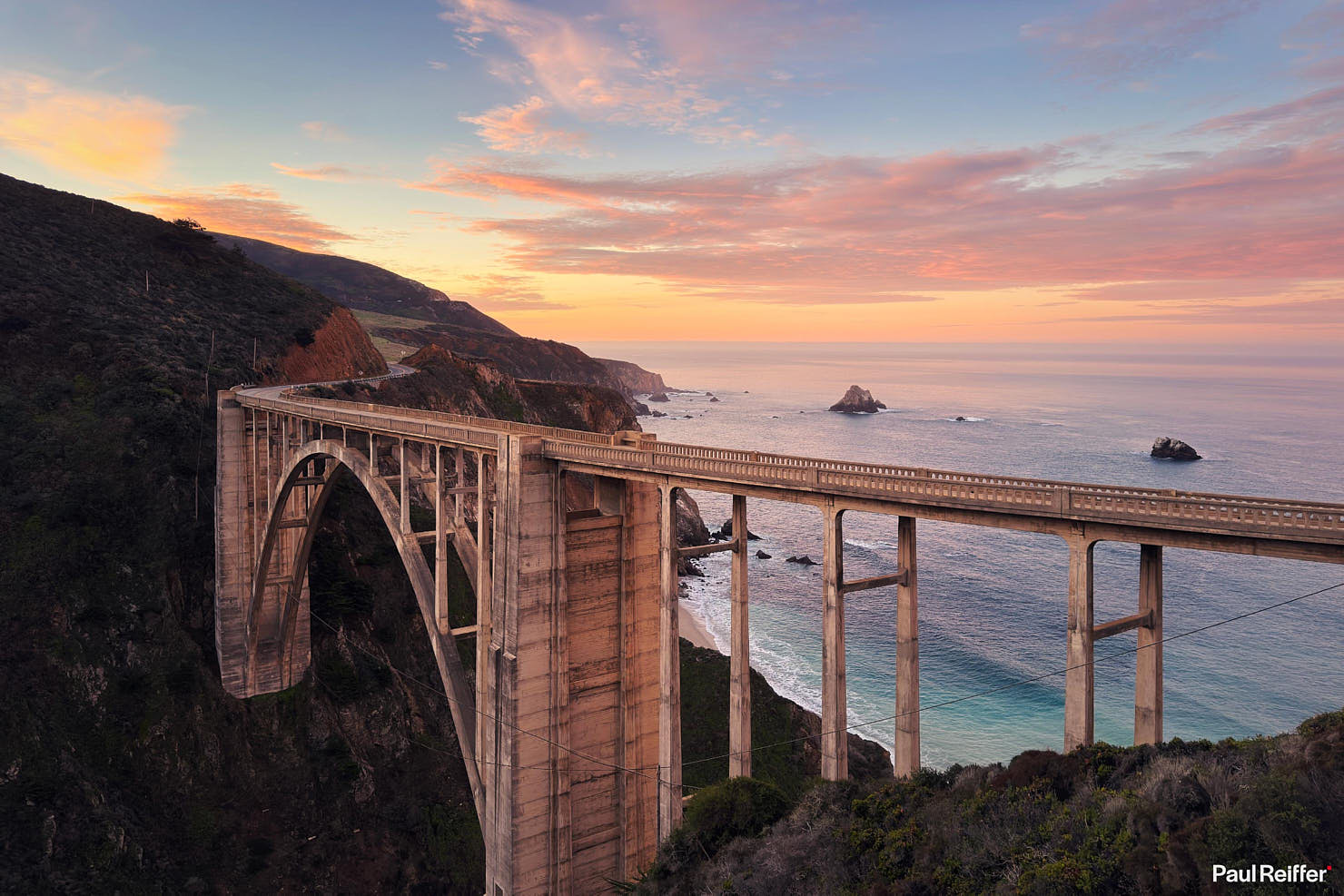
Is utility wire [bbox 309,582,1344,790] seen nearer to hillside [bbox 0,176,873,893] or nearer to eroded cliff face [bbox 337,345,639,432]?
hillside [bbox 0,176,873,893]

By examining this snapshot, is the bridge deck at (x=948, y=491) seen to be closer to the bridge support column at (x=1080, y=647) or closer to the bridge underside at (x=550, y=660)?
the bridge support column at (x=1080, y=647)

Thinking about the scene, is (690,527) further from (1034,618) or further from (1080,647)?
(1080,647)

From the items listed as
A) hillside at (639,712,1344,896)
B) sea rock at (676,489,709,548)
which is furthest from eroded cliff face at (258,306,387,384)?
hillside at (639,712,1344,896)

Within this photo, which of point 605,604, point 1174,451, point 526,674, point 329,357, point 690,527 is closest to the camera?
point 526,674

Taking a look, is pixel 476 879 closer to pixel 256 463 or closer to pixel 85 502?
pixel 256 463

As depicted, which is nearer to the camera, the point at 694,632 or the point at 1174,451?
the point at 694,632

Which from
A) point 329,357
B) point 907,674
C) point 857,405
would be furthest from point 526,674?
point 857,405

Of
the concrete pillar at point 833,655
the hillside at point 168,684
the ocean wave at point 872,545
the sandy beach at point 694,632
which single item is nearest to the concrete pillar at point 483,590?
the concrete pillar at point 833,655
